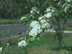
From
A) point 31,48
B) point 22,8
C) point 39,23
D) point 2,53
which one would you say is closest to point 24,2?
point 22,8

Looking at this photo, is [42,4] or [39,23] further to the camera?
[42,4]

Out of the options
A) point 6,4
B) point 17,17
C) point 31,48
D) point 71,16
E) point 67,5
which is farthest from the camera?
point 31,48

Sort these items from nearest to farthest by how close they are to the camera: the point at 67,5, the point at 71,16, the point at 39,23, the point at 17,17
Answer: the point at 39,23, the point at 67,5, the point at 71,16, the point at 17,17

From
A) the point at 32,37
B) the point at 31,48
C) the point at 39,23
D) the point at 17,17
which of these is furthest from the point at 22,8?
the point at 31,48

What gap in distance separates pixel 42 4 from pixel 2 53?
1.58 metres

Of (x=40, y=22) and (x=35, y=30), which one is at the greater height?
(x=40, y=22)

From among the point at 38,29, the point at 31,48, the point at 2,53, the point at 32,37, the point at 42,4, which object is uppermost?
the point at 42,4

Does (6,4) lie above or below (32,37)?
above

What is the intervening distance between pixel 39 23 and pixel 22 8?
3.72 feet

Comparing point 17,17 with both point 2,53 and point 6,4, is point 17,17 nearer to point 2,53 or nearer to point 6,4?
point 6,4

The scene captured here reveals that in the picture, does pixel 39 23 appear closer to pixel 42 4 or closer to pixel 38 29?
pixel 38 29

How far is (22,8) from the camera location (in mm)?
2861

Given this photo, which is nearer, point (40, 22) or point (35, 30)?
point (35, 30)

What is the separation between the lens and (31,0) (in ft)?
9.59
